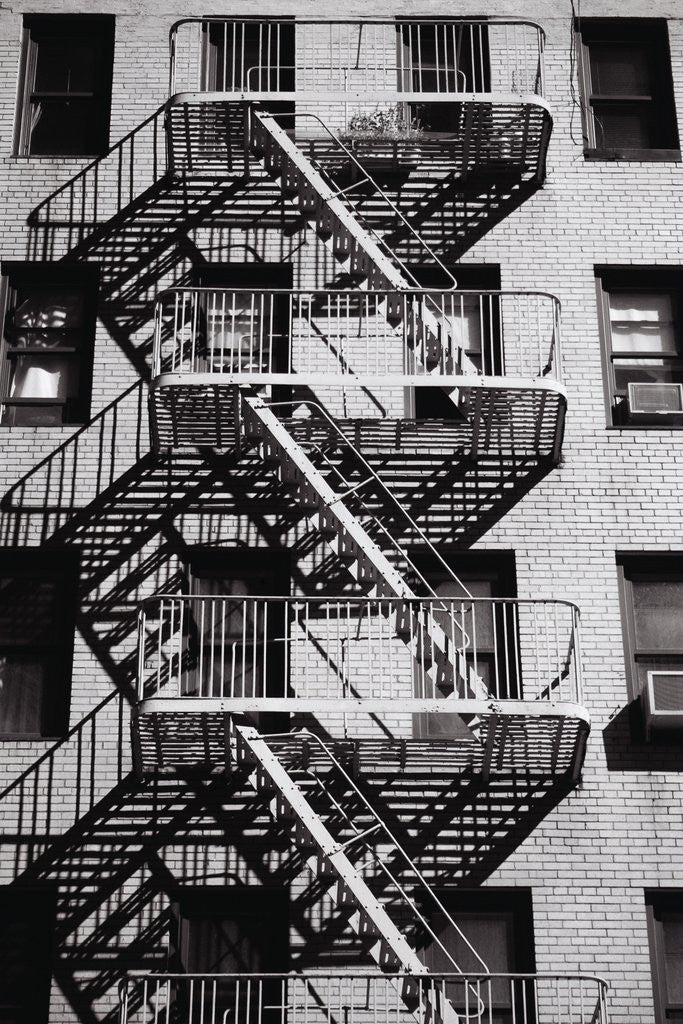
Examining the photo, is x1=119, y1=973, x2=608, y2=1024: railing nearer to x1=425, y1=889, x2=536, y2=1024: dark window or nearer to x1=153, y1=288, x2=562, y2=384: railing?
x1=425, y1=889, x2=536, y2=1024: dark window

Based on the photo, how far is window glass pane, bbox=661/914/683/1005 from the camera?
15027 millimetres

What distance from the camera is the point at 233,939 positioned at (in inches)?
601

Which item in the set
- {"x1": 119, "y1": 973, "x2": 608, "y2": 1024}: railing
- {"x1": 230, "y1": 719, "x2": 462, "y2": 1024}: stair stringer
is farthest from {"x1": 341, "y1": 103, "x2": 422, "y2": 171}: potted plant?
{"x1": 119, "y1": 973, "x2": 608, "y2": 1024}: railing

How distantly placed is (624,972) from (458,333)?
7283mm

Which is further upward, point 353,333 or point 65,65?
point 65,65

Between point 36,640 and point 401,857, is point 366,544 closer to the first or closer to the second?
point 401,857

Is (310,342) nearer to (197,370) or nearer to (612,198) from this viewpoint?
(197,370)

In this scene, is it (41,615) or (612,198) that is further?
(612,198)

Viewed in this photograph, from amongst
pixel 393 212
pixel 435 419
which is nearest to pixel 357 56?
pixel 393 212

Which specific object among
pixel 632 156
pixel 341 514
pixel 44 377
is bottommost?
pixel 341 514

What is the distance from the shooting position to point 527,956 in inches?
595

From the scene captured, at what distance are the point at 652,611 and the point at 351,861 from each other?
13.8 ft

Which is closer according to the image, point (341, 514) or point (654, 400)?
point (341, 514)

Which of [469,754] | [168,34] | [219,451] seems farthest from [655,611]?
[168,34]
